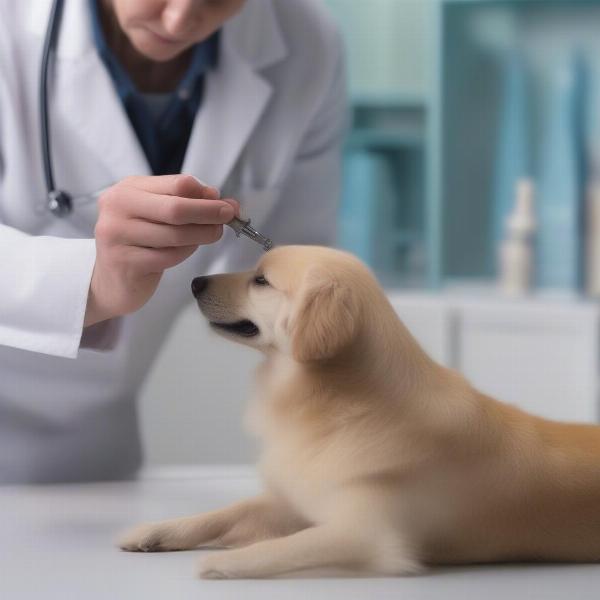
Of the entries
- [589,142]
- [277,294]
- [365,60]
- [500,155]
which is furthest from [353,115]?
[277,294]

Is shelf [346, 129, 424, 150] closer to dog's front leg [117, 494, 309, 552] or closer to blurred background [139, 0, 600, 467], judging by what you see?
blurred background [139, 0, 600, 467]

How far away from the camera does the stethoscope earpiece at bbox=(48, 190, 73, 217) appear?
982mm

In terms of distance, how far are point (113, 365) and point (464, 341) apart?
115 centimetres

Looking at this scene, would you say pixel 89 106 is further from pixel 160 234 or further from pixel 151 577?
pixel 151 577

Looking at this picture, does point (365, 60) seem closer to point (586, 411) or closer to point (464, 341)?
point (464, 341)

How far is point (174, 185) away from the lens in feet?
2.32

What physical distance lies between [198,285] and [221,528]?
0.65 feet

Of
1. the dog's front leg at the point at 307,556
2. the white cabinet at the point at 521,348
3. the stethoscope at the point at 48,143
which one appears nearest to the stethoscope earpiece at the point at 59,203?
the stethoscope at the point at 48,143

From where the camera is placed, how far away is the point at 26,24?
3.51ft

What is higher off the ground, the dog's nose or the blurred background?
the blurred background

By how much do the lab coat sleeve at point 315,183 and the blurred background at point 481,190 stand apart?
2.52 feet

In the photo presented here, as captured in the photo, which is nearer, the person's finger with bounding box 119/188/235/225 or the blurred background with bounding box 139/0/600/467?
the person's finger with bounding box 119/188/235/225

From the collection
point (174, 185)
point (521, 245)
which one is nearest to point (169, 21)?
point (174, 185)

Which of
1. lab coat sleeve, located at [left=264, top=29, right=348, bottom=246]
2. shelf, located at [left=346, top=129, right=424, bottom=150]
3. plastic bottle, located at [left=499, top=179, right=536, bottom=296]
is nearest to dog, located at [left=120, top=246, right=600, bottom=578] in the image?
lab coat sleeve, located at [left=264, top=29, right=348, bottom=246]
